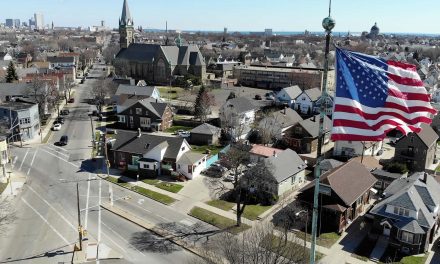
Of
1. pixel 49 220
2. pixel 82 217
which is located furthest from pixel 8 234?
pixel 82 217

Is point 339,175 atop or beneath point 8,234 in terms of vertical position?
atop

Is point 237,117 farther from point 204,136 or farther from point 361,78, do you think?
point 361,78

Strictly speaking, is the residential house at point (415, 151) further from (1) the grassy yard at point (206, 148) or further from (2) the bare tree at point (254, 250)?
(2) the bare tree at point (254, 250)

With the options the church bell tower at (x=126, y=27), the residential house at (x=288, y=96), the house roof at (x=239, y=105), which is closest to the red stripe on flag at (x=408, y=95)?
the house roof at (x=239, y=105)

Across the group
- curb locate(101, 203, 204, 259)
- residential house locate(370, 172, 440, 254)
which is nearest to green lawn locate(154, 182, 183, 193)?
curb locate(101, 203, 204, 259)

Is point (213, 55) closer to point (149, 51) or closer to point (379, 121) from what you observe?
point (149, 51)

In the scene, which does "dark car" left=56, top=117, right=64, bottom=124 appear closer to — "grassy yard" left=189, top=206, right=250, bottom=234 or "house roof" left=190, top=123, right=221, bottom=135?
"house roof" left=190, top=123, right=221, bottom=135
